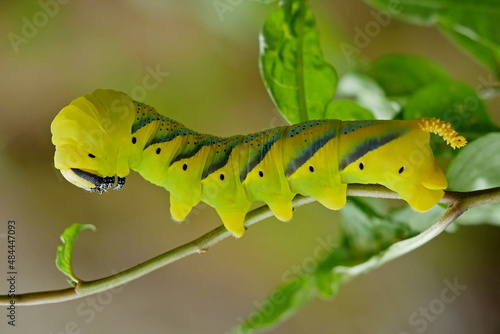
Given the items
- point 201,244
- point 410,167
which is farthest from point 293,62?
point 201,244

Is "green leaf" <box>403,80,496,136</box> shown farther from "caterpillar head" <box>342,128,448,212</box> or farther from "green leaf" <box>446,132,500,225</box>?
"caterpillar head" <box>342,128,448,212</box>

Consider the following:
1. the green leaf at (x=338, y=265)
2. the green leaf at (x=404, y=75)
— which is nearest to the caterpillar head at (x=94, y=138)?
the green leaf at (x=338, y=265)

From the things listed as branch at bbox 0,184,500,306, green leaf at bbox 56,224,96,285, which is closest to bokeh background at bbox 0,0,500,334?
green leaf at bbox 56,224,96,285

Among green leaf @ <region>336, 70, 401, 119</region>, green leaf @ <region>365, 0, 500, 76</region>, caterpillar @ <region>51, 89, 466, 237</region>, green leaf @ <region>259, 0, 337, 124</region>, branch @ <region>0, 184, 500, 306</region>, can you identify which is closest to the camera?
branch @ <region>0, 184, 500, 306</region>

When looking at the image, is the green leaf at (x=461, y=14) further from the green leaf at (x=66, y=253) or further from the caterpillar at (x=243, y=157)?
the green leaf at (x=66, y=253)

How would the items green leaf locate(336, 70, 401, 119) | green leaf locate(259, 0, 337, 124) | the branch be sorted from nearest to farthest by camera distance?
the branch < green leaf locate(259, 0, 337, 124) < green leaf locate(336, 70, 401, 119)

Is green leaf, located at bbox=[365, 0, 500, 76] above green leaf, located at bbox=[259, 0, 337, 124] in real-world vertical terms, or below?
below

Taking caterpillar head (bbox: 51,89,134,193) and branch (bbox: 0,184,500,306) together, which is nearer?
branch (bbox: 0,184,500,306)

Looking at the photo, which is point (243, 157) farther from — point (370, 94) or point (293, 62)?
point (370, 94)
